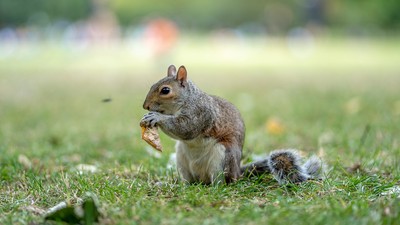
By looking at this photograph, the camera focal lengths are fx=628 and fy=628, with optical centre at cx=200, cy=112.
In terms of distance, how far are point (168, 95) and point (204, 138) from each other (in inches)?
11.9

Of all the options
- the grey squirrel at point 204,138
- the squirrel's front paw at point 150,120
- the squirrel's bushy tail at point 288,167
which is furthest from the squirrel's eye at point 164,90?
the squirrel's bushy tail at point 288,167

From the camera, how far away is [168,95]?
10.9ft

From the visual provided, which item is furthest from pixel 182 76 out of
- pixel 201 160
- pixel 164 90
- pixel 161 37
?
pixel 161 37

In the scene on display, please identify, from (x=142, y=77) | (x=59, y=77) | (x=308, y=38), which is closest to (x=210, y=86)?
(x=142, y=77)

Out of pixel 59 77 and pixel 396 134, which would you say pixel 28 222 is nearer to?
pixel 396 134

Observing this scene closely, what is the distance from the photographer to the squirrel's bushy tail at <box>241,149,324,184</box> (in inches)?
126

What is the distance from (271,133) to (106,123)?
1.78 meters

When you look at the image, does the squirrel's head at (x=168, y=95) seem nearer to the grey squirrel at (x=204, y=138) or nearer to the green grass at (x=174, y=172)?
the grey squirrel at (x=204, y=138)


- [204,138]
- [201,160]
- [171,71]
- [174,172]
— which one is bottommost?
[174,172]

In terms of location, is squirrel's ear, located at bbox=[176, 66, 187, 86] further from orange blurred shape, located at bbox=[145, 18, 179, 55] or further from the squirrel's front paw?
orange blurred shape, located at bbox=[145, 18, 179, 55]

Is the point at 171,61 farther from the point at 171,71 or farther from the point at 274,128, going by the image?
the point at 171,71

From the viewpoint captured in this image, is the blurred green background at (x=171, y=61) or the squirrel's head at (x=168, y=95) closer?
the squirrel's head at (x=168, y=95)

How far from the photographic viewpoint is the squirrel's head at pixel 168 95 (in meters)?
3.30

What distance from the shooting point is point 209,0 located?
4447cm
